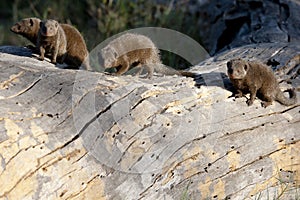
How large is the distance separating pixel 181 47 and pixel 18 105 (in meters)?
3.82

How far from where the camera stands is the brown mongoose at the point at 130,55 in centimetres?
512

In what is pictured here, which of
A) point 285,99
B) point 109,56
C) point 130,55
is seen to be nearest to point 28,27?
point 109,56

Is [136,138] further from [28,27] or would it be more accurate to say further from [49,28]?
[28,27]

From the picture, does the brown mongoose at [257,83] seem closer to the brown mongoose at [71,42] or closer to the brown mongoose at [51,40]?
the brown mongoose at [71,42]

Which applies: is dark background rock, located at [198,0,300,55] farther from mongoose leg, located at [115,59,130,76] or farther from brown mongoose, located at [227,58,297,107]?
mongoose leg, located at [115,59,130,76]

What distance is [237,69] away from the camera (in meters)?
4.61

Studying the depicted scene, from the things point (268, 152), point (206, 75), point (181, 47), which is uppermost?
point (206, 75)

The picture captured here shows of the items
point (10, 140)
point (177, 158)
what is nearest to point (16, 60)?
point (10, 140)

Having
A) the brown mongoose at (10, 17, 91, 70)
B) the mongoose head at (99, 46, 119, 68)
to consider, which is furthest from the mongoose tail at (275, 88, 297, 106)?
the brown mongoose at (10, 17, 91, 70)

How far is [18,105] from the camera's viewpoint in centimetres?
383

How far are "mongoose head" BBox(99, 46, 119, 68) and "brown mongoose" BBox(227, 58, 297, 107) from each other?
1.03 meters

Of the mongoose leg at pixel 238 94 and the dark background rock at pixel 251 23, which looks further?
the dark background rock at pixel 251 23

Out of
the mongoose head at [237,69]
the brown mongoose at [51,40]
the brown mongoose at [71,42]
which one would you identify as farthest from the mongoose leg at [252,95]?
the brown mongoose at [51,40]

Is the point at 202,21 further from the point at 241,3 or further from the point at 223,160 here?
the point at 223,160
